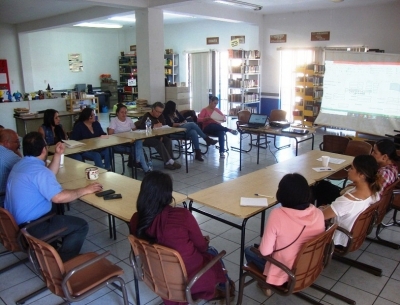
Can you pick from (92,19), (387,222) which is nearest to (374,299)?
(387,222)

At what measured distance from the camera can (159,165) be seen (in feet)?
21.4

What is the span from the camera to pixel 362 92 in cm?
643

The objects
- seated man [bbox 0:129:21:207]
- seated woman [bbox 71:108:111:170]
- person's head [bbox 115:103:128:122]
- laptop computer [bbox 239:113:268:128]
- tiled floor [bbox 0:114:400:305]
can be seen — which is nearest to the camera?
tiled floor [bbox 0:114:400:305]

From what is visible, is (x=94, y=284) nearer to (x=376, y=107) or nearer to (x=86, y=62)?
(x=376, y=107)

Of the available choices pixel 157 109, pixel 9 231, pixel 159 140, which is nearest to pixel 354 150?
pixel 159 140

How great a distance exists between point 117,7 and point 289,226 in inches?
278

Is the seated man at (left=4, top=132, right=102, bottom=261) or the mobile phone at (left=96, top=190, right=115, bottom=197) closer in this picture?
the seated man at (left=4, top=132, right=102, bottom=261)

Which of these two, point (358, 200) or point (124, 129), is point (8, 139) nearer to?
point (124, 129)

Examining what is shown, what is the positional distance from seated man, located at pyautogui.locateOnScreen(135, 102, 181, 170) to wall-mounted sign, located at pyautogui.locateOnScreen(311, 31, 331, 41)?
5848mm

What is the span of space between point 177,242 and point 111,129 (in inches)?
164

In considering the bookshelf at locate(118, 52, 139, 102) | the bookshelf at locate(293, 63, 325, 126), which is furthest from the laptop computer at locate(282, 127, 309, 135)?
the bookshelf at locate(118, 52, 139, 102)

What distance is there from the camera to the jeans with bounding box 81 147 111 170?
16.6ft

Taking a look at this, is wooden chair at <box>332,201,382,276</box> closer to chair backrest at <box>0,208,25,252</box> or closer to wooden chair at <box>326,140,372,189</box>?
wooden chair at <box>326,140,372,189</box>

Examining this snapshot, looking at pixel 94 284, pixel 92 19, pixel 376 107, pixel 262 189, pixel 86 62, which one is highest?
pixel 92 19
